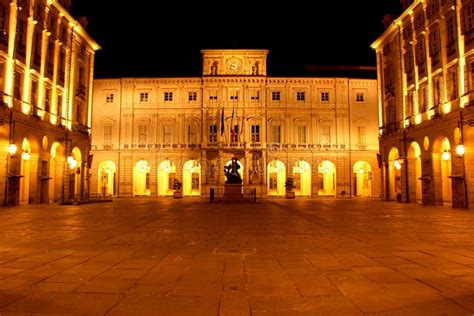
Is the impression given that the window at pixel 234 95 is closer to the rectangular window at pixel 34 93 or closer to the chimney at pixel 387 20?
the chimney at pixel 387 20

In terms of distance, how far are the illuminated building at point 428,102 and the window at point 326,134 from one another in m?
14.8

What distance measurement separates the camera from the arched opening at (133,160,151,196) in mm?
52062

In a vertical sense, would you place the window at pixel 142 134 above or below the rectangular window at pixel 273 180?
above

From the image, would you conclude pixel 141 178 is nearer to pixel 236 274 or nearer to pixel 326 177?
pixel 326 177

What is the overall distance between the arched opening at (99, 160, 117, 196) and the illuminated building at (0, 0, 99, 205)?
14755 mm

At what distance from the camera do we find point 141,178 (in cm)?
5262

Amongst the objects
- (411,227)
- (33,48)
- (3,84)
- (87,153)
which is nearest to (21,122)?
(3,84)

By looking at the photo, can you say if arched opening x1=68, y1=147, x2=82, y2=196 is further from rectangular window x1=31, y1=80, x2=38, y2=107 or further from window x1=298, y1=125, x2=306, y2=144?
window x1=298, y1=125, x2=306, y2=144

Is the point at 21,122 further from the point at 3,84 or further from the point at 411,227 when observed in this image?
the point at 411,227

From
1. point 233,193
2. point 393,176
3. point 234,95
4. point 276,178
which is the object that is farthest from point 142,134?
→ point 393,176

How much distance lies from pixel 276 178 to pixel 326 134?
340 inches

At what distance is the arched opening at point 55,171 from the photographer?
105 feet

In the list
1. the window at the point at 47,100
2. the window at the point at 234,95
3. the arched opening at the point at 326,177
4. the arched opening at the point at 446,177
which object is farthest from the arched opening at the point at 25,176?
the arched opening at the point at 326,177

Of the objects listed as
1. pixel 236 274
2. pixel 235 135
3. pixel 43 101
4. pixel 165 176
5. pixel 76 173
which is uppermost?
pixel 235 135
